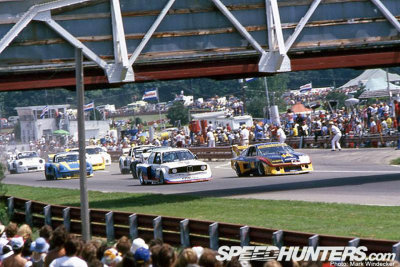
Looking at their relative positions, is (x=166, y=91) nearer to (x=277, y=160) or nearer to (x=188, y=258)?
(x=277, y=160)

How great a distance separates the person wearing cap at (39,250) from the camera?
11.1m

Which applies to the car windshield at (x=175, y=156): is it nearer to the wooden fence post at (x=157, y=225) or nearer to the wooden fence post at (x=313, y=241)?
the wooden fence post at (x=157, y=225)

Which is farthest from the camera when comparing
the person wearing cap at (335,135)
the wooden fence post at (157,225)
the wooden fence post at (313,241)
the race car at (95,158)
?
the race car at (95,158)

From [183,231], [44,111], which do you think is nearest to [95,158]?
[183,231]

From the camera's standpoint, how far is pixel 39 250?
11.1 m

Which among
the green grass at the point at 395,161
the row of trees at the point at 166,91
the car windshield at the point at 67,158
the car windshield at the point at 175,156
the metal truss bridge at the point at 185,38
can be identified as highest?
the row of trees at the point at 166,91

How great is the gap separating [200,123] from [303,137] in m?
15.9

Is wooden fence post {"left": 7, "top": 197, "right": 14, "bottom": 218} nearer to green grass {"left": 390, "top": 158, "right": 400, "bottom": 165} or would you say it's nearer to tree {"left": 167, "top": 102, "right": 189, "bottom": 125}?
green grass {"left": 390, "top": 158, "right": 400, "bottom": 165}

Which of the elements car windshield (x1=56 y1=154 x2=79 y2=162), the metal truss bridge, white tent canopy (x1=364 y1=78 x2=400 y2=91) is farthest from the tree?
the metal truss bridge

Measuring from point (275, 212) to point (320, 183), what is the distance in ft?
26.5

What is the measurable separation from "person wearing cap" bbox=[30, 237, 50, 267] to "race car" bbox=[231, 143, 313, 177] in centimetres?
2142

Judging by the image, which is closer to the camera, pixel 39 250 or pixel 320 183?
pixel 39 250

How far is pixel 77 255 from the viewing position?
33.6ft

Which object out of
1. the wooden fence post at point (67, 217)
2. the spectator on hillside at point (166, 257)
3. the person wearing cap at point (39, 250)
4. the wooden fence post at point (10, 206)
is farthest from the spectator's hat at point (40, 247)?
the wooden fence post at point (10, 206)
